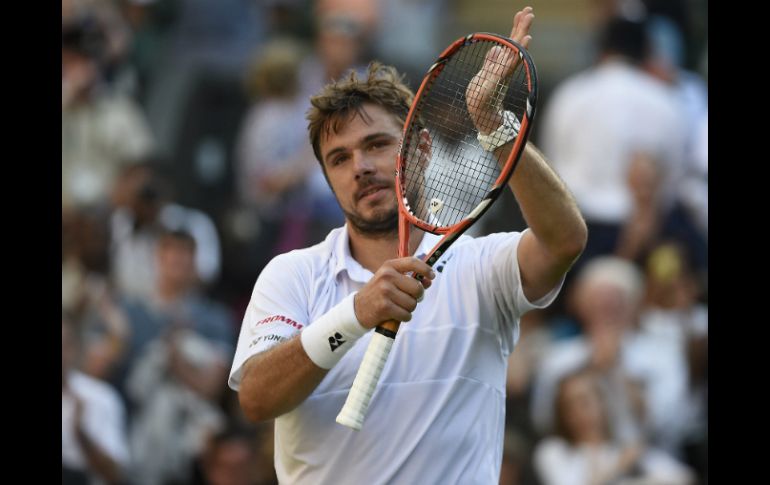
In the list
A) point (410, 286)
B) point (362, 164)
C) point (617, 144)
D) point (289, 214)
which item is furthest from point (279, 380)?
point (289, 214)

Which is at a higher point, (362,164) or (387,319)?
(362,164)

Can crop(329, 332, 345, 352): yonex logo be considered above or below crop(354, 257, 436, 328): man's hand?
below

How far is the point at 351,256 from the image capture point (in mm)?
4059

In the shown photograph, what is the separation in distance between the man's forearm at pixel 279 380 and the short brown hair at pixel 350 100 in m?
0.74

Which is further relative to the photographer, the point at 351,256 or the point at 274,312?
the point at 351,256

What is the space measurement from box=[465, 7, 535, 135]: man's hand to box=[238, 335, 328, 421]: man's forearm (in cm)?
83

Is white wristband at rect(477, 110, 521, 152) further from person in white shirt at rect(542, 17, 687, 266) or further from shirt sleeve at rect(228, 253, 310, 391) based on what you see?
person in white shirt at rect(542, 17, 687, 266)

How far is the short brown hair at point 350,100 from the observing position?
404 cm

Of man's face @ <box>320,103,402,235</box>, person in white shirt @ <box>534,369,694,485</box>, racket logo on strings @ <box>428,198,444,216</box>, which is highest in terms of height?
man's face @ <box>320,103,402,235</box>

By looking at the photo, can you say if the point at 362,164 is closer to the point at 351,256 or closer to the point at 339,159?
the point at 339,159

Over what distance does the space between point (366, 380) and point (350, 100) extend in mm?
960

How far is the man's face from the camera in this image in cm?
398

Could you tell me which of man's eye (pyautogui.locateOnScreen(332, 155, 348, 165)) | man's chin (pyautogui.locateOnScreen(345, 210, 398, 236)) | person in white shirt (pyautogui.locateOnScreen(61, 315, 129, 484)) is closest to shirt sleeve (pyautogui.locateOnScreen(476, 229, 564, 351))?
man's chin (pyautogui.locateOnScreen(345, 210, 398, 236))

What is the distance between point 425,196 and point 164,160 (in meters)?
5.70
